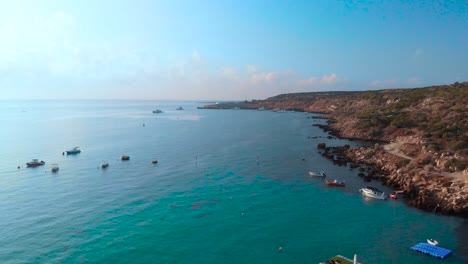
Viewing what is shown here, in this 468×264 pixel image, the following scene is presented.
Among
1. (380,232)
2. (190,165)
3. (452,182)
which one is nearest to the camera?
(380,232)

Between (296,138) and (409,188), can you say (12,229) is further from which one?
(296,138)

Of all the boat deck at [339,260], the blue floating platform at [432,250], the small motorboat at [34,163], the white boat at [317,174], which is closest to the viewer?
the boat deck at [339,260]

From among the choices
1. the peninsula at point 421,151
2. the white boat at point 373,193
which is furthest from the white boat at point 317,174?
the white boat at point 373,193

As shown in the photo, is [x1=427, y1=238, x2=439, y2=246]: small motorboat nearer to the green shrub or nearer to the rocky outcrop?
the rocky outcrop

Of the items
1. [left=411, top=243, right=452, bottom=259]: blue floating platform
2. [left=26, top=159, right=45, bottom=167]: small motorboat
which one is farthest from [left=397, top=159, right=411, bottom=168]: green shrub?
[left=26, top=159, right=45, bottom=167]: small motorboat

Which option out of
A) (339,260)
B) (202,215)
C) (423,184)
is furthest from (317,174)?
(339,260)

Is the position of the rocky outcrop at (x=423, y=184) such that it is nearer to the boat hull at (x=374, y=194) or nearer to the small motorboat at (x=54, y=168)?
the boat hull at (x=374, y=194)

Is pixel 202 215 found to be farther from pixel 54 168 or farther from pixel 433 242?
pixel 54 168

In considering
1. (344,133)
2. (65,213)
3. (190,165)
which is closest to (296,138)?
(344,133)
